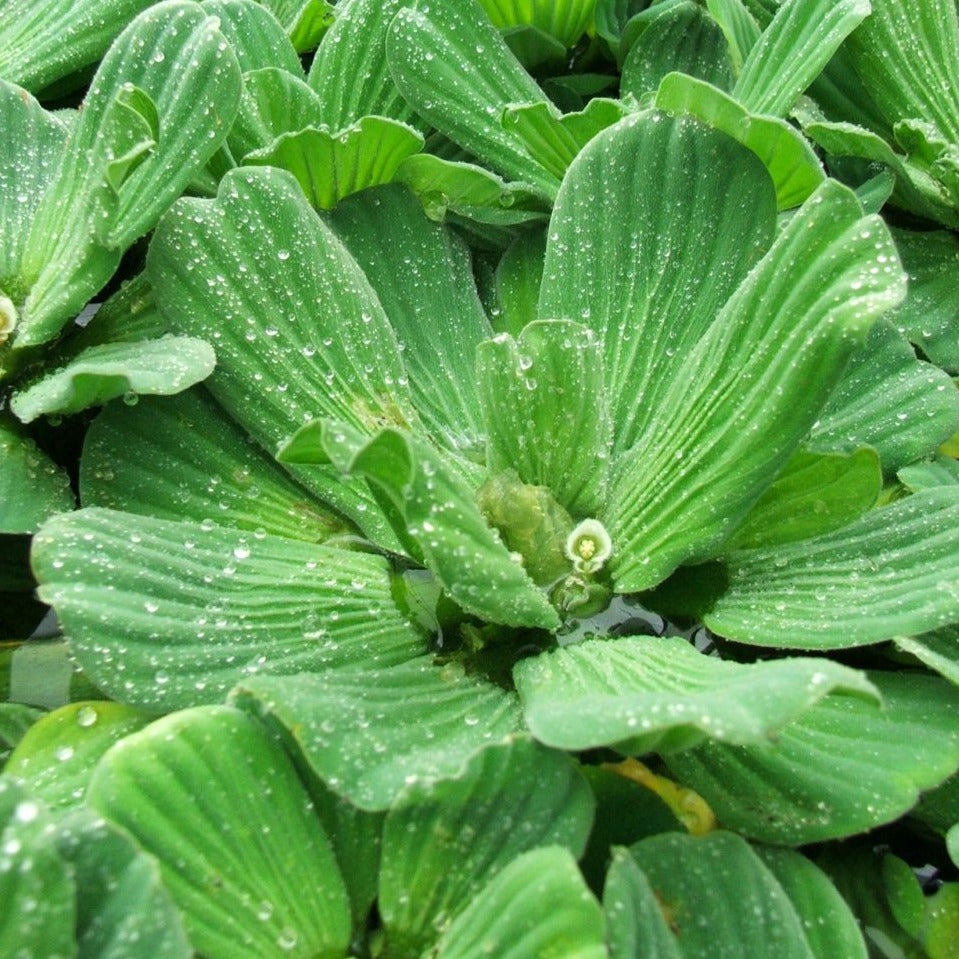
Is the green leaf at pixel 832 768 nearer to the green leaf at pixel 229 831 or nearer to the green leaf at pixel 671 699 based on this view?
the green leaf at pixel 671 699

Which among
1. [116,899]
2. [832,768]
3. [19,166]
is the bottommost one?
[832,768]

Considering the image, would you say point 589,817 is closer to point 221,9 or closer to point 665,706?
point 665,706

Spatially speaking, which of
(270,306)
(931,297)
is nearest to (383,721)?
(270,306)

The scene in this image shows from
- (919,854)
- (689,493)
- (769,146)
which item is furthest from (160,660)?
(769,146)

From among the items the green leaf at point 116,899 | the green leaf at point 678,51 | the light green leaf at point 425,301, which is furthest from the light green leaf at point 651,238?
the green leaf at point 116,899

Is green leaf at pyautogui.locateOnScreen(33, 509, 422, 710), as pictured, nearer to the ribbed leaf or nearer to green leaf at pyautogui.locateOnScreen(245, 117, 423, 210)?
the ribbed leaf

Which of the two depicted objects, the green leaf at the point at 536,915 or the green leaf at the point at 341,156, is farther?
the green leaf at the point at 341,156

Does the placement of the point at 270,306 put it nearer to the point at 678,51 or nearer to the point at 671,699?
the point at 671,699
